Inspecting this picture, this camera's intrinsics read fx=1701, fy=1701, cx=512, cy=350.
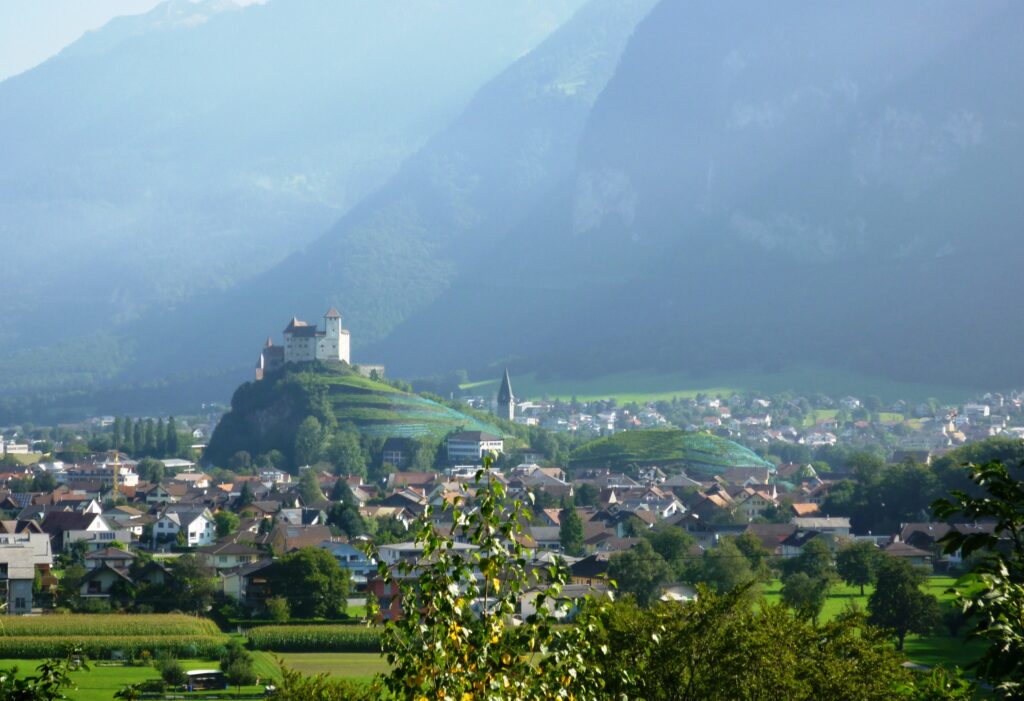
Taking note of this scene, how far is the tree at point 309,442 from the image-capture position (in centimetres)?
12850

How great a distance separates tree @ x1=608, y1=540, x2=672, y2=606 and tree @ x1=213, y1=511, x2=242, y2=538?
28757 millimetres

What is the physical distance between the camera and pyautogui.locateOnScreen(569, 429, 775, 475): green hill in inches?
5054

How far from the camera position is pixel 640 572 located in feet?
185

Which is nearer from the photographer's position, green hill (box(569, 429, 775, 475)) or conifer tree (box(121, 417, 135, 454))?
green hill (box(569, 429, 775, 475))

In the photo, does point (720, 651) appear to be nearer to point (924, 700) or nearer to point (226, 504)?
point (924, 700)

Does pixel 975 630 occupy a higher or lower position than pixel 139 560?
higher

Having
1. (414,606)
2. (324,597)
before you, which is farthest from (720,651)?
(324,597)

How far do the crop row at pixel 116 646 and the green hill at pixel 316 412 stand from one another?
84.2m

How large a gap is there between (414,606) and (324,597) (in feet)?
145

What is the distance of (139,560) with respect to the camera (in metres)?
63.3

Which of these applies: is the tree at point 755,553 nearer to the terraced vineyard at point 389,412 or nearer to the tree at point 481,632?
the tree at point 481,632

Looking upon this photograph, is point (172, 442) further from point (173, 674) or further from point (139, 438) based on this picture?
point (173, 674)

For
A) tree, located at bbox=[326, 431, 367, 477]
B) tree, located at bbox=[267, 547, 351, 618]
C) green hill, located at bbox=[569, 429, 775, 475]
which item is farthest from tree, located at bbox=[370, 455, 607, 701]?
green hill, located at bbox=[569, 429, 775, 475]

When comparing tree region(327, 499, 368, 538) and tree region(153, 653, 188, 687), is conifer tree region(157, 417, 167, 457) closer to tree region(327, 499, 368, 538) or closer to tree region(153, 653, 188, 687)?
tree region(327, 499, 368, 538)
